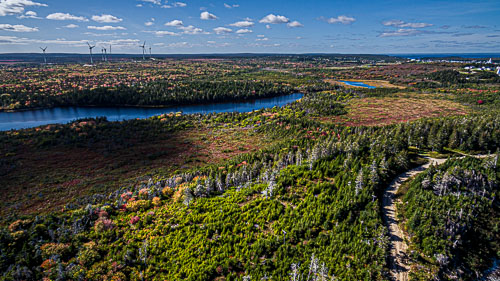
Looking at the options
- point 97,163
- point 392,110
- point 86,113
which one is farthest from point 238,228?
point 86,113

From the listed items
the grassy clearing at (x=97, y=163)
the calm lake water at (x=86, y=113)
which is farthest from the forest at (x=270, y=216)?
the calm lake water at (x=86, y=113)

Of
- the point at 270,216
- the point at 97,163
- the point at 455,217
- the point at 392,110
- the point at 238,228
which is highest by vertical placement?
the point at 392,110

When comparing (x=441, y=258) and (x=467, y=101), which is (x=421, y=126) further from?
(x=467, y=101)

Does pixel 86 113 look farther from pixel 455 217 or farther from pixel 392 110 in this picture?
pixel 392 110

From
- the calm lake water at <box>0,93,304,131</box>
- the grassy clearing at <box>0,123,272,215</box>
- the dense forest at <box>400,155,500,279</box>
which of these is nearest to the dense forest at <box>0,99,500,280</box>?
the dense forest at <box>400,155,500,279</box>

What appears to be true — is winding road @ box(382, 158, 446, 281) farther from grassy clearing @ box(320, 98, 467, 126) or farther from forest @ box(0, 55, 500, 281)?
grassy clearing @ box(320, 98, 467, 126)

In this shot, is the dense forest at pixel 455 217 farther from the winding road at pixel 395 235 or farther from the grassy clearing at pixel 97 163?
the grassy clearing at pixel 97 163

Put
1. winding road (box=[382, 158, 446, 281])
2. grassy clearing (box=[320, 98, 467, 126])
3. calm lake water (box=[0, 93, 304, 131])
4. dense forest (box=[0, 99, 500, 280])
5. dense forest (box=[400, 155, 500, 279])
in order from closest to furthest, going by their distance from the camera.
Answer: winding road (box=[382, 158, 446, 281])
dense forest (box=[400, 155, 500, 279])
dense forest (box=[0, 99, 500, 280])
grassy clearing (box=[320, 98, 467, 126])
calm lake water (box=[0, 93, 304, 131])
